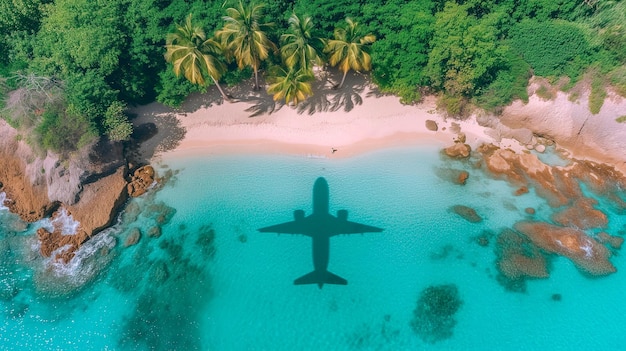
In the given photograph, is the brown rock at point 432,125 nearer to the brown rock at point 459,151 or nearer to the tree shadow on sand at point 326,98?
the brown rock at point 459,151

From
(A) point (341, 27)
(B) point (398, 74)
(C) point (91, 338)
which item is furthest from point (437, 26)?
(C) point (91, 338)

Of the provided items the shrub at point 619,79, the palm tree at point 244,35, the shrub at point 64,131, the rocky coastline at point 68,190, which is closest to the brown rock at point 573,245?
the shrub at point 619,79

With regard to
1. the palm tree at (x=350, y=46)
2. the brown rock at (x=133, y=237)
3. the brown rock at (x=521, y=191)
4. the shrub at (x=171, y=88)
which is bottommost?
the brown rock at (x=133, y=237)

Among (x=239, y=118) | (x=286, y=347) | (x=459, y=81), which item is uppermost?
(x=459, y=81)

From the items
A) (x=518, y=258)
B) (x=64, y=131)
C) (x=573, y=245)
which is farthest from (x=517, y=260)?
(x=64, y=131)

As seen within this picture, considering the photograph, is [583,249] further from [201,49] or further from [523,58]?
[201,49]
